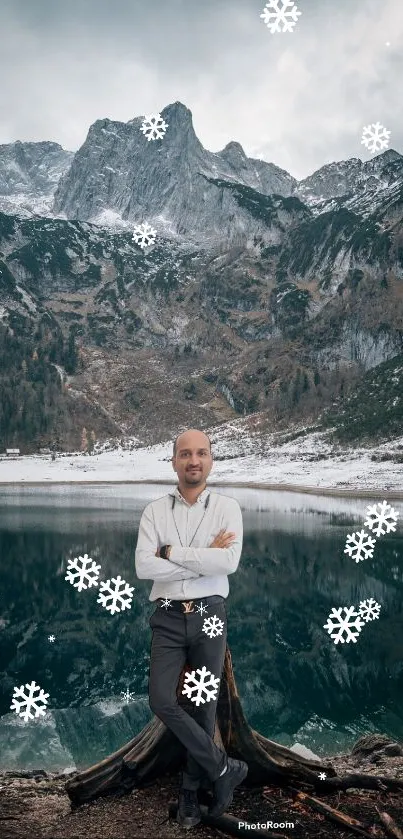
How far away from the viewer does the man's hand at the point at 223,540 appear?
16.5 feet

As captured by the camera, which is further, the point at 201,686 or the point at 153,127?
the point at 153,127

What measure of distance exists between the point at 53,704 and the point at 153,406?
154 meters

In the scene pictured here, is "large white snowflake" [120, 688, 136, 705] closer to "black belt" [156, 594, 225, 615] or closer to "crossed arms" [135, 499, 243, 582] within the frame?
"black belt" [156, 594, 225, 615]

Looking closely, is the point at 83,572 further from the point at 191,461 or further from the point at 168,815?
the point at 168,815

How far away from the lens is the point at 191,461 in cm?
525

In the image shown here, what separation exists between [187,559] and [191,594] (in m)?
0.36

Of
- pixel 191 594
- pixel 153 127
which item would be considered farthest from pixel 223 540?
pixel 153 127

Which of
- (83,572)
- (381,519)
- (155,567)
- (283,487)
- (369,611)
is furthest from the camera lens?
(283,487)

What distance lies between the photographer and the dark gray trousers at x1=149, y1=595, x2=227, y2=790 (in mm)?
4980

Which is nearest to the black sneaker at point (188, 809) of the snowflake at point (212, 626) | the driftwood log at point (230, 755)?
the driftwood log at point (230, 755)

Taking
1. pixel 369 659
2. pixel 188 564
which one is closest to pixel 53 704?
pixel 369 659

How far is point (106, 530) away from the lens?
122ft

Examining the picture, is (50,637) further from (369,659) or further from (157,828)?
(157,828)

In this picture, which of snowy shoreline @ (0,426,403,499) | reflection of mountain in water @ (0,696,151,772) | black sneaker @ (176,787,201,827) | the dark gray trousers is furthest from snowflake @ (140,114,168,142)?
snowy shoreline @ (0,426,403,499)
